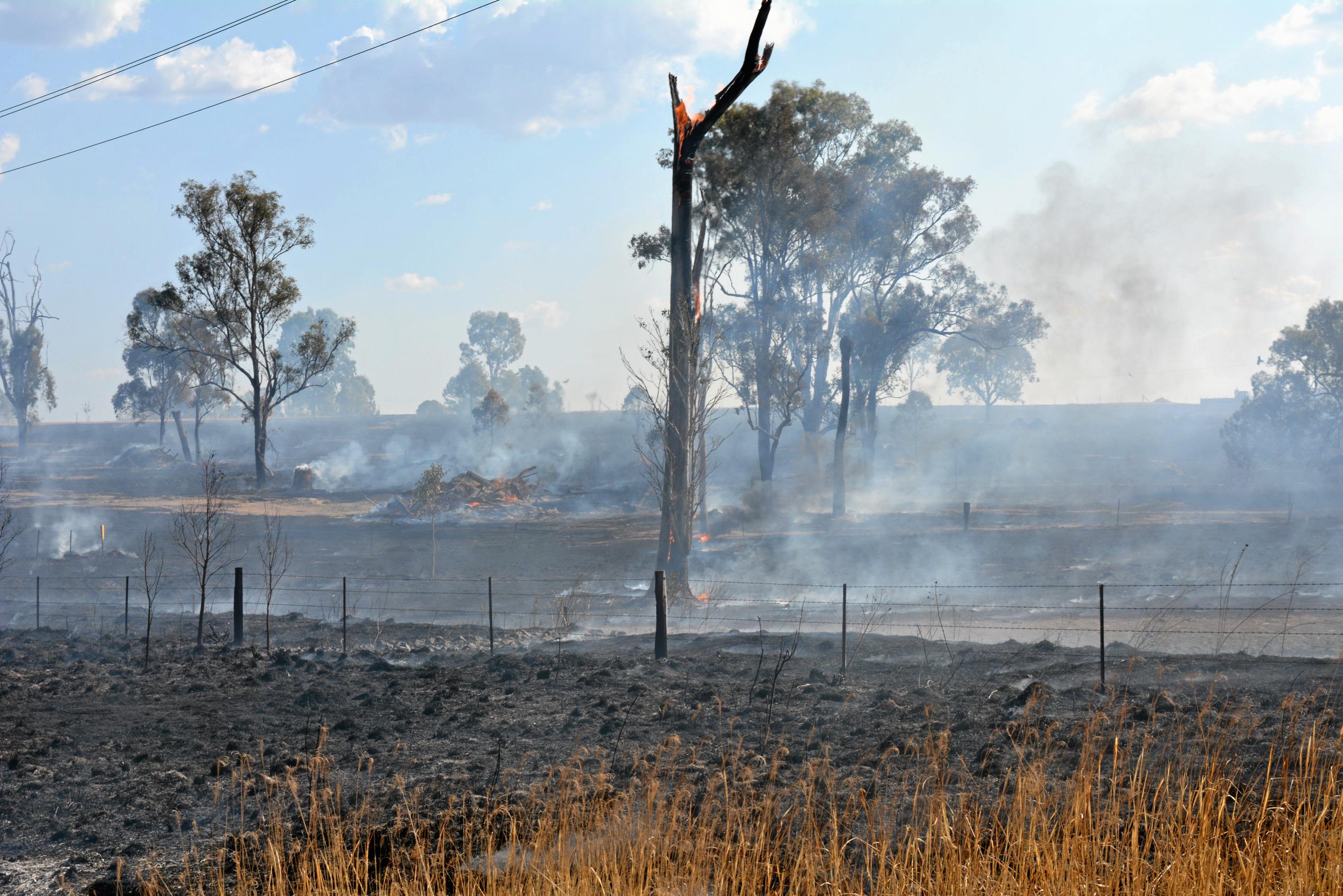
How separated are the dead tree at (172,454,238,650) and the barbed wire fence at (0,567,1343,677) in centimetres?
60

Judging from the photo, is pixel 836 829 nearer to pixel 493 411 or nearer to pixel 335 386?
pixel 493 411

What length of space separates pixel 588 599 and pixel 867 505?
20683 millimetres

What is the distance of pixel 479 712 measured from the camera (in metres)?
9.16

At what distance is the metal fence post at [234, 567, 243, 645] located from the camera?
14.6 meters

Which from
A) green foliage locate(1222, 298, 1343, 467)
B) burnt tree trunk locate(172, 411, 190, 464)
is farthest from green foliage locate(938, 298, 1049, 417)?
burnt tree trunk locate(172, 411, 190, 464)

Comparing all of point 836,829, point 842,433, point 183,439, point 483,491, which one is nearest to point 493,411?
point 483,491

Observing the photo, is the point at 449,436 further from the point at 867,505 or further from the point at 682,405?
the point at 682,405

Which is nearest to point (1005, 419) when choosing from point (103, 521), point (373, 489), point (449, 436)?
point (449, 436)

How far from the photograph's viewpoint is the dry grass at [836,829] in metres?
4.71

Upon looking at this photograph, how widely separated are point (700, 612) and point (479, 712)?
1102 centimetres

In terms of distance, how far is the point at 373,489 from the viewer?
152 ft

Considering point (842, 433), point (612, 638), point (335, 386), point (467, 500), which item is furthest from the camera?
point (335, 386)

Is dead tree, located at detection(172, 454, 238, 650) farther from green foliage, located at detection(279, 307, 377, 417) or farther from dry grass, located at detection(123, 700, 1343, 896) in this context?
green foliage, located at detection(279, 307, 377, 417)

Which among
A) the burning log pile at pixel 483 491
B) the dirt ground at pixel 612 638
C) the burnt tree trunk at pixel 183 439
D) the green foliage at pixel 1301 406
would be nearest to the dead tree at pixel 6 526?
the dirt ground at pixel 612 638
